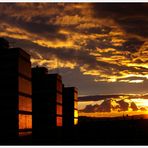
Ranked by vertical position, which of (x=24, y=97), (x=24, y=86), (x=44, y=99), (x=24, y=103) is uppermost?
(x=24, y=86)

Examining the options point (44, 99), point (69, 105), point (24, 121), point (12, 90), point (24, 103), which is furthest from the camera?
point (69, 105)

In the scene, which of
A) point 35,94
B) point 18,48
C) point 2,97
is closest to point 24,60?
point 18,48

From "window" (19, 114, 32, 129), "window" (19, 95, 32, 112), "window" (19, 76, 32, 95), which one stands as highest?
"window" (19, 76, 32, 95)

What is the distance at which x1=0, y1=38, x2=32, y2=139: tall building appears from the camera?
108 m

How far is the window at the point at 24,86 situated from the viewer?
112800 millimetres

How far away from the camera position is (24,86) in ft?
382

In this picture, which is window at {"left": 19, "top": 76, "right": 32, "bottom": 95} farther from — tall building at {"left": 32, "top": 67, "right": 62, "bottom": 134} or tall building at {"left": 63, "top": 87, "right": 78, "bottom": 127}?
tall building at {"left": 63, "top": 87, "right": 78, "bottom": 127}

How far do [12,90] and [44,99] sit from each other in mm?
45900

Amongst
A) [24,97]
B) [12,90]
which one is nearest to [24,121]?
[24,97]

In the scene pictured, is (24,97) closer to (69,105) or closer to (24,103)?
(24,103)

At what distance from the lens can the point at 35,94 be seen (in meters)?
153

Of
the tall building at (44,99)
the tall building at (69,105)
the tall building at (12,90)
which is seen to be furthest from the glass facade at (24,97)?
the tall building at (69,105)

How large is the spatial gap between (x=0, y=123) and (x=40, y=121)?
4806 cm

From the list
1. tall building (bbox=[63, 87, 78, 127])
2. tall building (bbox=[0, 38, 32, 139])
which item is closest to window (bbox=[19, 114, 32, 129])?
tall building (bbox=[0, 38, 32, 139])
